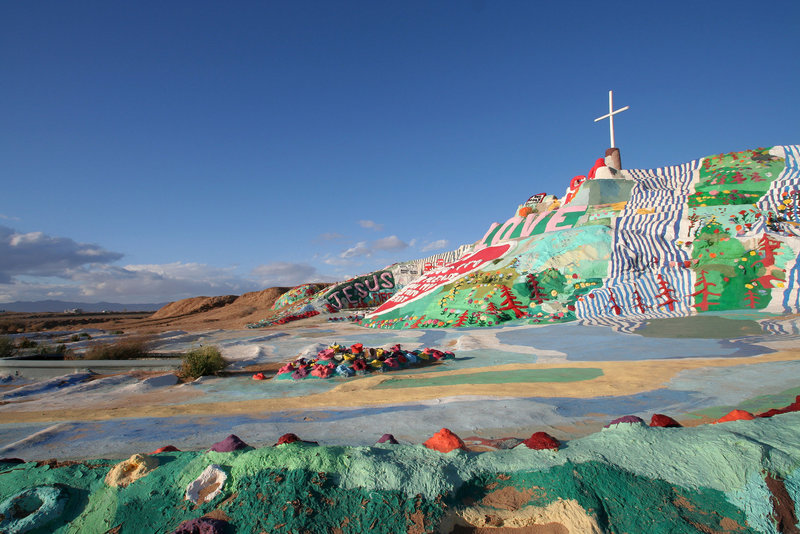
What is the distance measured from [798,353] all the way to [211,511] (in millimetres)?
7147

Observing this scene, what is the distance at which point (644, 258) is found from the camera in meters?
11.6

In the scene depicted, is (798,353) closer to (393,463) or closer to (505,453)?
(505,453)

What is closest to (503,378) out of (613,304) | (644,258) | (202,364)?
(202,364)

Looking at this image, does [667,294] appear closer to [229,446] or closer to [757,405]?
[757,405]

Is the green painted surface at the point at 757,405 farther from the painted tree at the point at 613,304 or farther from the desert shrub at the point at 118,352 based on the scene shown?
the desert shrub at the point at 118,352

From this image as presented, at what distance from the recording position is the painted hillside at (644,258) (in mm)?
9906

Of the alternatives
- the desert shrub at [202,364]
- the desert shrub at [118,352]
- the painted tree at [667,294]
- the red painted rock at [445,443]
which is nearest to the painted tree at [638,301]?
the painted tree at [667,294]

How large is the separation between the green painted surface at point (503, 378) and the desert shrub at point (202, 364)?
3.11 metres

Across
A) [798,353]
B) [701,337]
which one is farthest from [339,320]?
[798,353]

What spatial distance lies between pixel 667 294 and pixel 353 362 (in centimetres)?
818

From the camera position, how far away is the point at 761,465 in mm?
1899

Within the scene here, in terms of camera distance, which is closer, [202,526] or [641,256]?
[202,526]

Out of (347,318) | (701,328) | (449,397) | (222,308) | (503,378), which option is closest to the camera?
(449,397)

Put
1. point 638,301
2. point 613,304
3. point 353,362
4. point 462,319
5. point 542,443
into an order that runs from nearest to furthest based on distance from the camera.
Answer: point 542,443 < point 353,362 < point 638,301 < point 613,304 < point 462,319
